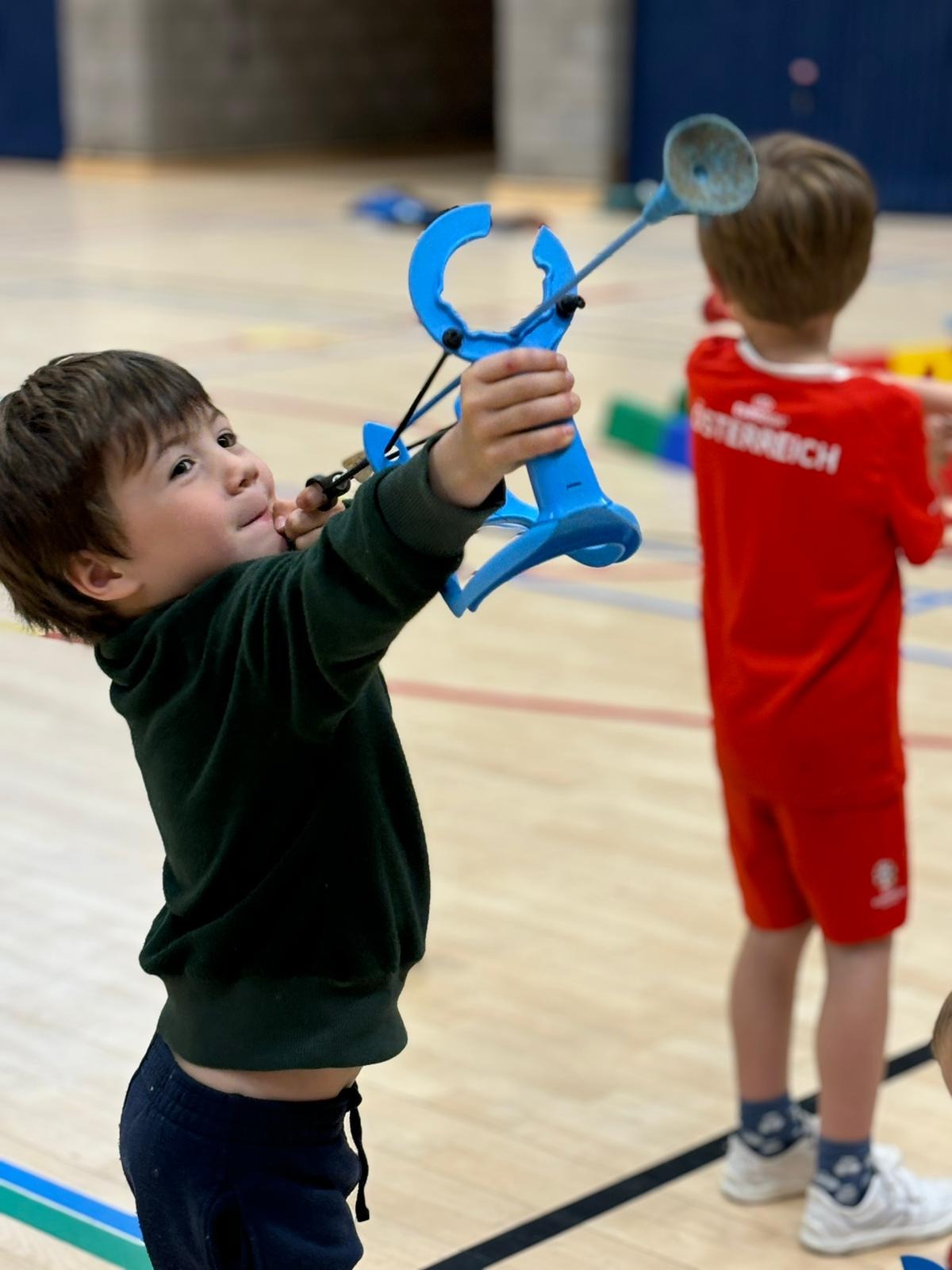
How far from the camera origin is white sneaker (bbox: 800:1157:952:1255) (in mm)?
2340

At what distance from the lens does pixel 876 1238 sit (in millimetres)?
2342

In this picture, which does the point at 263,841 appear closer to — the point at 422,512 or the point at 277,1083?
the point at 277,1083

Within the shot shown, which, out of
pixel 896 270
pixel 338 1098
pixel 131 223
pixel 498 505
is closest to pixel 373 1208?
pixel 338 1098

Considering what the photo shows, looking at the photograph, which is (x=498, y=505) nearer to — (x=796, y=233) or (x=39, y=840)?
(x=796, y=233)

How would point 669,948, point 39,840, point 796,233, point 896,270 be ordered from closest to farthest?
point 796,233, point 669,948, point 39,840, point 896,270

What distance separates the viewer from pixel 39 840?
11.4 feet

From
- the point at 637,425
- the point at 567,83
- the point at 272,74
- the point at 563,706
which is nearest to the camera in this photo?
the point at 563,706

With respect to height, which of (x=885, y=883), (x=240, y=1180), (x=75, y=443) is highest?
(x=75, y=443)

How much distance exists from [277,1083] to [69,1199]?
2.87 ft

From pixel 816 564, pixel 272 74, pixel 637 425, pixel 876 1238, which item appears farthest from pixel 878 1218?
pixel 272 74

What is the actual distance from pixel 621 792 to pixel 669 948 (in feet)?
2.22

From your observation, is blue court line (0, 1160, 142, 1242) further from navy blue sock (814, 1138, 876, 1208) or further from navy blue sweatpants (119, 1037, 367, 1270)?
navy blue sock (814, 1138, 876, 1208)

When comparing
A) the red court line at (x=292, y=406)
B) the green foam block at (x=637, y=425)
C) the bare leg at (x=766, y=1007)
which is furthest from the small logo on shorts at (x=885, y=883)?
the red court line at (x=292, y=406)

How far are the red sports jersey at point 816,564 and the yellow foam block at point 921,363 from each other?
4.06m
